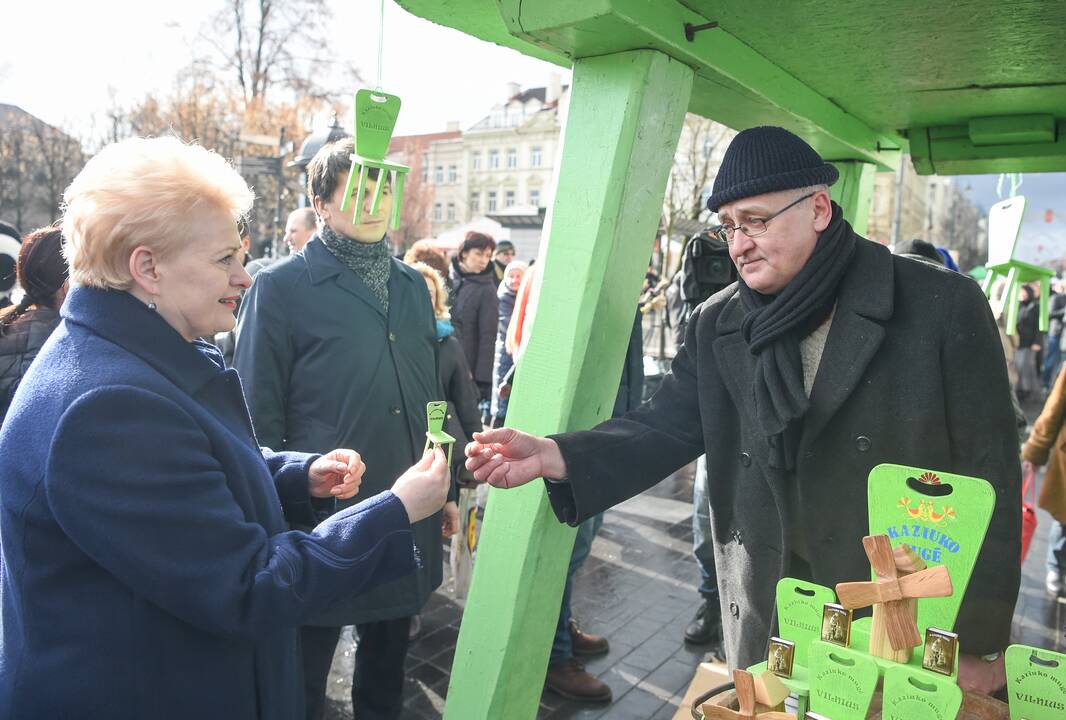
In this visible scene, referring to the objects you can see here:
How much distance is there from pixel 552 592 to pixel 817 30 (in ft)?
5.85

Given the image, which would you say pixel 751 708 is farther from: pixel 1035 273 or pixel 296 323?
pixel 1035 273

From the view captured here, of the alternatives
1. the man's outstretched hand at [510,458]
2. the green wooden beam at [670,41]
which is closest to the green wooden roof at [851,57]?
the green wooden beam at [670,41]

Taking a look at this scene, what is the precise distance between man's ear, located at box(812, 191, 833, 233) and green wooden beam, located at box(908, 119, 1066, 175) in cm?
186

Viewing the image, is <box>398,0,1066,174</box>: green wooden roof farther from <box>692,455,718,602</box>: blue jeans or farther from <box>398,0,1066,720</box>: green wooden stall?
<box>692,455,718,602</box>: blue jeans

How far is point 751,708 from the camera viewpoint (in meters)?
1.29

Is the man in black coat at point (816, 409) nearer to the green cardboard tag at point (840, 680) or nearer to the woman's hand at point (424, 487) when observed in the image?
the woman's hand at point (424, 487)

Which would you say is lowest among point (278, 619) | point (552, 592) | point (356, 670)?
point (356, 670)

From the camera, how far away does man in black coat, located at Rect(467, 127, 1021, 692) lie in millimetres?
1832

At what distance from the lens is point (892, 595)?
4.21 ft

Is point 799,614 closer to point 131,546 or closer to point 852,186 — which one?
point 131,546

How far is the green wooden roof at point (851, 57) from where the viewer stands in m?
1.98

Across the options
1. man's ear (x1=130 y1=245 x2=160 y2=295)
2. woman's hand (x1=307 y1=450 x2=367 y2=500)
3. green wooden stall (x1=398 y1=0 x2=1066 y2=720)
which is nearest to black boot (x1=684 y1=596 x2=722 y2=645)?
green wooden stall (x1=398 y1=0 x2=1066 y2=720)

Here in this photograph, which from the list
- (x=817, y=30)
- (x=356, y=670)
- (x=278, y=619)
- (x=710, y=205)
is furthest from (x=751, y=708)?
(x=356, y=670)

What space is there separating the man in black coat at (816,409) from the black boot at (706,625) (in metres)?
2.07
